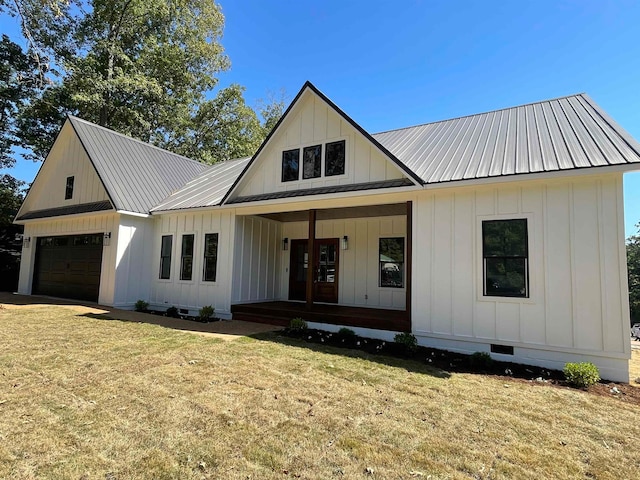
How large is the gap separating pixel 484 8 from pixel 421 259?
8.29 meters

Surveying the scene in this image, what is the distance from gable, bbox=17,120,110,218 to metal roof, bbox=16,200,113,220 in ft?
0.16

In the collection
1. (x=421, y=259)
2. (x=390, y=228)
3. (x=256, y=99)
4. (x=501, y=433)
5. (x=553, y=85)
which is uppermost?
(x=256, y=99)

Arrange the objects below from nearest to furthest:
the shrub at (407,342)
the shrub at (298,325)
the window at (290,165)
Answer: the shrub at (407,342) → the shrub at (298,325) → the window at (290,165)

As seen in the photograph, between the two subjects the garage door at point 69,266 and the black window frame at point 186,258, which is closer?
the black window frame at point 186,258

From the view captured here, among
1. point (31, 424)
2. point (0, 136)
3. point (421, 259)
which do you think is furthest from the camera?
point (0, 136)

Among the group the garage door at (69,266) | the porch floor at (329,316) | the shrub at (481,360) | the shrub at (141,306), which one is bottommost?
the shrub at (481,360)

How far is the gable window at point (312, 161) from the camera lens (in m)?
9.45

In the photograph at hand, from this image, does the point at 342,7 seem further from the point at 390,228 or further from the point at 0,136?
the point at 0,136

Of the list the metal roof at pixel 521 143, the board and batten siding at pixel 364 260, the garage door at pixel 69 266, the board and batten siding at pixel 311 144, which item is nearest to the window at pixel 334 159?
the board and batten siding at pixel 311 144

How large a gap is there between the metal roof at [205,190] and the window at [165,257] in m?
1.06

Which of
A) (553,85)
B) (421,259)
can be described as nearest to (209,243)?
(421,259)

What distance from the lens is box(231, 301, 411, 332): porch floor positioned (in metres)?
7.95

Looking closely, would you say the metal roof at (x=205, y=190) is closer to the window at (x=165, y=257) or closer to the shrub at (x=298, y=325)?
the window at (x=165, y=257)

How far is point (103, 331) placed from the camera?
7836 millimetres
